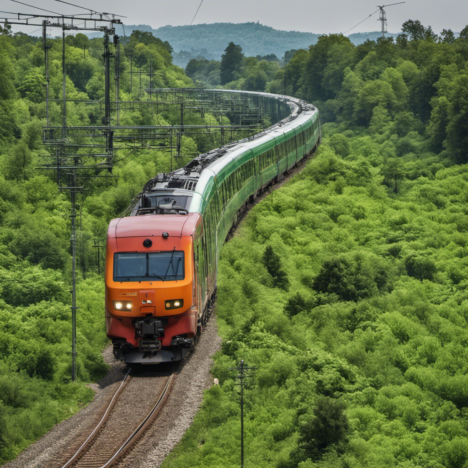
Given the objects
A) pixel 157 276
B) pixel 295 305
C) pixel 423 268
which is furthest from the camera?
pixel 423 268

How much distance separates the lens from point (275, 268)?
1802 inches

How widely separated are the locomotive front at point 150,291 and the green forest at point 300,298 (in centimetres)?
428

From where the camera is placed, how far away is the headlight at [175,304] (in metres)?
20.1

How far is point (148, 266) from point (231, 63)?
18244 cm

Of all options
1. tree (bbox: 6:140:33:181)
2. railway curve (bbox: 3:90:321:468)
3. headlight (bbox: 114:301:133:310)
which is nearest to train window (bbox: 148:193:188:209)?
railway curve (bbox: 3:90:321:468)

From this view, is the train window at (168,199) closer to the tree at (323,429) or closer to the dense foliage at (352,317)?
the dense foliage at (352,317)

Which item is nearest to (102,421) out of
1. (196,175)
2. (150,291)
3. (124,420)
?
(124,420)

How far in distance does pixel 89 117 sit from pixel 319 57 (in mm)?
68243

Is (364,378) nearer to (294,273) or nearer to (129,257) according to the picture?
(294,273)

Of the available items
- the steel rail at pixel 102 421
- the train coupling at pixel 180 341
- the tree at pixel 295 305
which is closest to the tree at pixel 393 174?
the tree at pixel 295 305

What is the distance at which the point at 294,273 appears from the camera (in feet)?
161

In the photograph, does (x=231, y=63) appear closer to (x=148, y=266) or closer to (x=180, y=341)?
(x=148, y=266)

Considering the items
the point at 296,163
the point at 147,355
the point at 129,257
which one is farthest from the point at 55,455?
the point at 296,163

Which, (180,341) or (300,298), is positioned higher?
(180,341)
